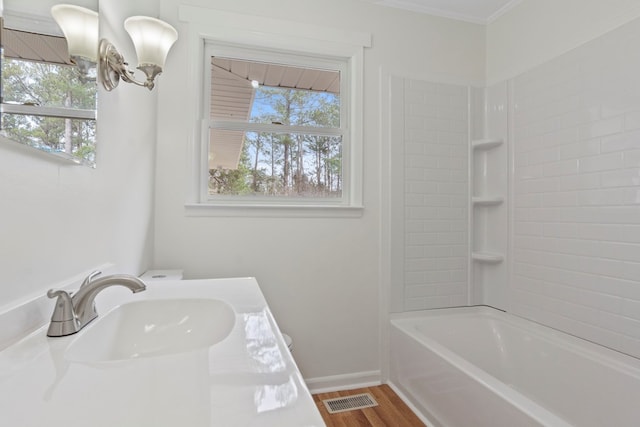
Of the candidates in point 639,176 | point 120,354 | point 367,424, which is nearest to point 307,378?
point 367,424

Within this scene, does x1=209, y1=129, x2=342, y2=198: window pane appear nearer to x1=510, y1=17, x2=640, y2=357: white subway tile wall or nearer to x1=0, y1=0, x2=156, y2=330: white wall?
x1=0, y1=0, x2=156, y2=330: white wall

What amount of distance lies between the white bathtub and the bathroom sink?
1125 mm

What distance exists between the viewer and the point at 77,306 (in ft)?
2.49

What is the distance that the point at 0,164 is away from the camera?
2.18 feet

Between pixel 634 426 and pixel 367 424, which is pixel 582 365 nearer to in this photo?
pixel 634 426

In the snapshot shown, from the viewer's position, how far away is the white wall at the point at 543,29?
5.49 ft

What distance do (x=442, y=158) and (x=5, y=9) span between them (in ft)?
7.18

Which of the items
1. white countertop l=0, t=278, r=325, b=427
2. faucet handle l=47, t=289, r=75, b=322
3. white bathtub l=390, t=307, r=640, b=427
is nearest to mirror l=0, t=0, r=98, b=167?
faucet handle l=47, t=289, r=75, b=322

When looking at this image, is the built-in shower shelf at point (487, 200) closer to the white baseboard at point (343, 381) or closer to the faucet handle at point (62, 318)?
the white baseboard at point (343, 381)

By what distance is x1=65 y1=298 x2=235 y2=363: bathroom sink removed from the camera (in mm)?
824

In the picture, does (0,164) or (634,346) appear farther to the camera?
(634,346)

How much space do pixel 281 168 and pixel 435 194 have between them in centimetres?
106

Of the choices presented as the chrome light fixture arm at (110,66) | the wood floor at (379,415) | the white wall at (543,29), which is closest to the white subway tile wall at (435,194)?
the white wall at (543,29)

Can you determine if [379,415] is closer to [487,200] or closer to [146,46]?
[487,200]
